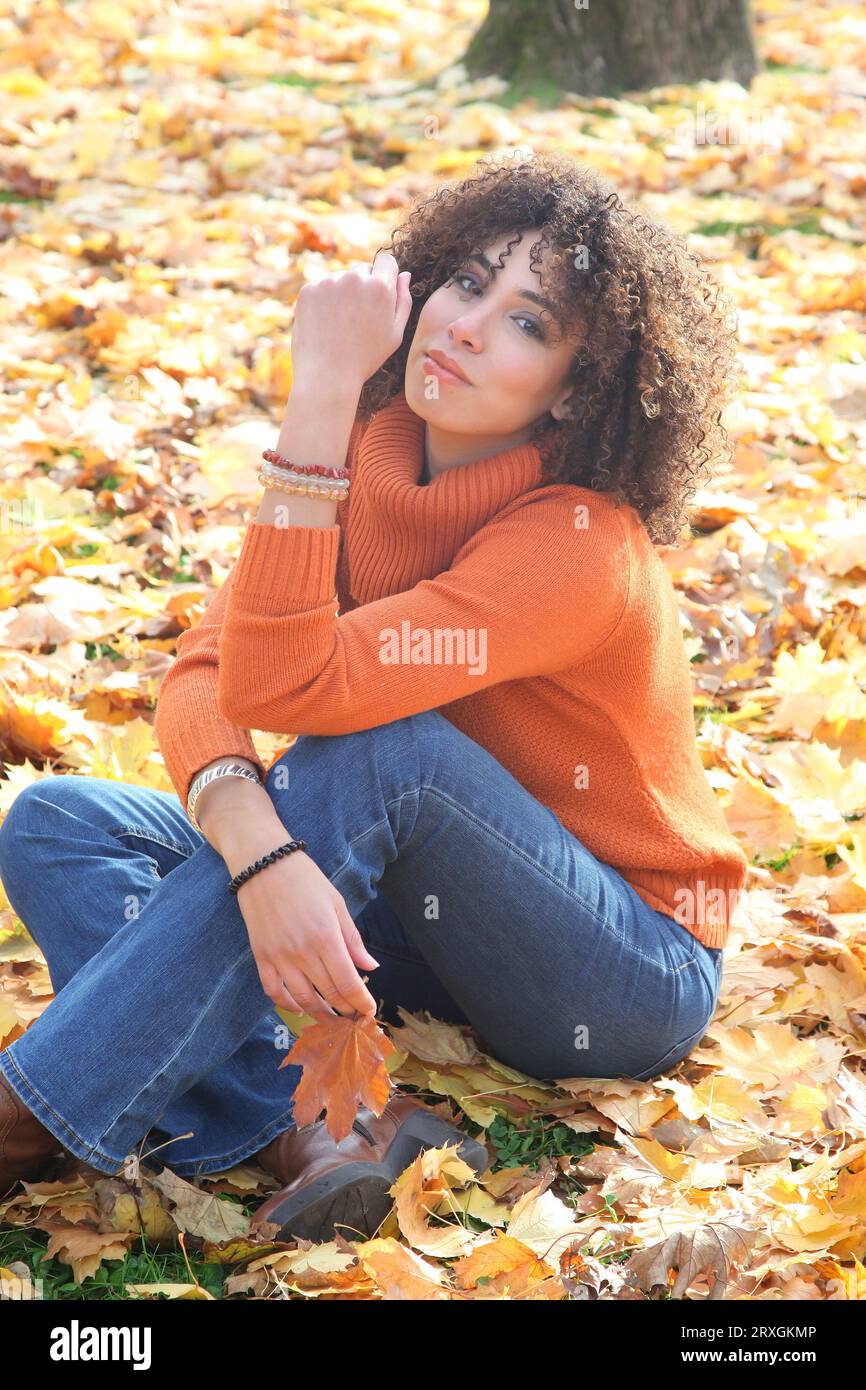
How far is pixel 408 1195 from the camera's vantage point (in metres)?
1.73

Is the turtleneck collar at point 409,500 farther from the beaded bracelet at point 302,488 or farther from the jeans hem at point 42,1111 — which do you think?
the jeans hem at point 42,1111

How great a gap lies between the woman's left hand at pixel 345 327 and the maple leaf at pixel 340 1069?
2.61ft

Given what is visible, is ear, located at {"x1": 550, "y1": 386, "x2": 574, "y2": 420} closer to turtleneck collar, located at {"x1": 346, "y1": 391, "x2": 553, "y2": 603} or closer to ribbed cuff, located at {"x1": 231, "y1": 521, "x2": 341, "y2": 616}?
turtleneck collar, located at {"x1": 346, "y1": 391, "x2": 553, "y2": 603}

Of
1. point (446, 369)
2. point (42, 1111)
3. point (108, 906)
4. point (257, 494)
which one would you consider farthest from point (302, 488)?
point (257, 494)

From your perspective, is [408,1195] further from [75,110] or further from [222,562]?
[75,110]

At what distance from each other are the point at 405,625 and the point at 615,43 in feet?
17.2

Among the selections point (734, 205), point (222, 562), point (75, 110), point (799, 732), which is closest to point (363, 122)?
point (75, 110)

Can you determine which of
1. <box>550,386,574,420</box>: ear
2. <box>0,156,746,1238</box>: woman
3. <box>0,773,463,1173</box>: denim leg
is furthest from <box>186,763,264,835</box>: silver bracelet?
<box>550,386,574,420</box>: ear

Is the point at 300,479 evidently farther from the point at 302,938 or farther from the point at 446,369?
the point at 302,938

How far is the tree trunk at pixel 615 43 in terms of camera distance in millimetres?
6023

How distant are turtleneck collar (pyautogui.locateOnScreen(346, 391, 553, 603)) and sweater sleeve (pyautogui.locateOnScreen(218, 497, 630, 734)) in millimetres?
92

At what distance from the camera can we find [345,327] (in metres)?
1.75

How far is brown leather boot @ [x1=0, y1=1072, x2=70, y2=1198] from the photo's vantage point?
163 cm

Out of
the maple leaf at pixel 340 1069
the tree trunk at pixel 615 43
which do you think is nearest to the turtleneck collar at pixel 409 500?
the maple leaf at pixel 340 1069
